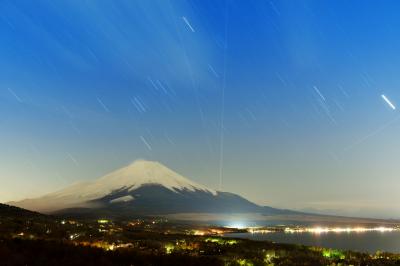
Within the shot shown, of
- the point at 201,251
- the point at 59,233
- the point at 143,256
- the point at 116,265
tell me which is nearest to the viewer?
the point at 116,265

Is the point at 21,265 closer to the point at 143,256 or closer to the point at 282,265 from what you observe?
the point at 143,256

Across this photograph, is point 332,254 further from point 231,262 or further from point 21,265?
point 21,265

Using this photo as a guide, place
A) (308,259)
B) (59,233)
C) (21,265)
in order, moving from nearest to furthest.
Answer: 1. (21,265)
2. (308,259)
3. (59,233)

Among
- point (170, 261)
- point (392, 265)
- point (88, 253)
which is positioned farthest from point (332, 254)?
point (88, 253)

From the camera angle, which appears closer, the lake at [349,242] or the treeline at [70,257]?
the treeline at [70,257]

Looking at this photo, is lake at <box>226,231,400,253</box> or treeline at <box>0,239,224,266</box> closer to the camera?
treeline at <box>0,239,224,266</box>

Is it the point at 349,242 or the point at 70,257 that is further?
the point at 349,242

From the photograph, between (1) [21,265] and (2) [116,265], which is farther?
(2) [116,265]

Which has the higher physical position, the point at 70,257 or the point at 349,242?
the point at 70,257

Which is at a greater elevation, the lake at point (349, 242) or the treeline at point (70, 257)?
the treeline at point (70, 257)

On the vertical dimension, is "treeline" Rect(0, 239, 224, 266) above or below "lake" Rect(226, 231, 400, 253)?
above
